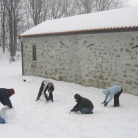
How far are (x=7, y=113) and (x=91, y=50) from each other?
6686mm

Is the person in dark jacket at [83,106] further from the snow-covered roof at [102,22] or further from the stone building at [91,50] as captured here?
the snow-covered roof at [102,22]

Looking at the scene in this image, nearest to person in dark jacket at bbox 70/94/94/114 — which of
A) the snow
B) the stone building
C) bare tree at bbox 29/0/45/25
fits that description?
the snow

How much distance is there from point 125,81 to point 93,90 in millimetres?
1863

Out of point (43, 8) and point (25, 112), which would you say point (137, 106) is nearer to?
point (25, 112)

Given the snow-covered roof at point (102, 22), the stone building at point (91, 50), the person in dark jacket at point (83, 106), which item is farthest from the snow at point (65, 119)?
the snow-covered roof at point (102, 22)

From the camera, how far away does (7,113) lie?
8.93 meters

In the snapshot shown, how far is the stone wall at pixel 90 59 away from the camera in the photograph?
40.6 ft

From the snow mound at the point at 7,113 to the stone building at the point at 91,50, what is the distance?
5454 mm

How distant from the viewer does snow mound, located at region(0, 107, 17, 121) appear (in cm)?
888

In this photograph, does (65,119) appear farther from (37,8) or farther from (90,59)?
(37,8)

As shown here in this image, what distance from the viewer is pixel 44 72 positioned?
18062 millimetres

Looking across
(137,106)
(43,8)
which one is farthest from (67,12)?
(137,106)

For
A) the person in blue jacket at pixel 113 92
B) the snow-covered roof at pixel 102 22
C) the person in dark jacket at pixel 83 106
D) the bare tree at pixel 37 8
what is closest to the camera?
the person in dark jacket at pixel 83 106

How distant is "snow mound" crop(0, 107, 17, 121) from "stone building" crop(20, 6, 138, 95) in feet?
17.9
